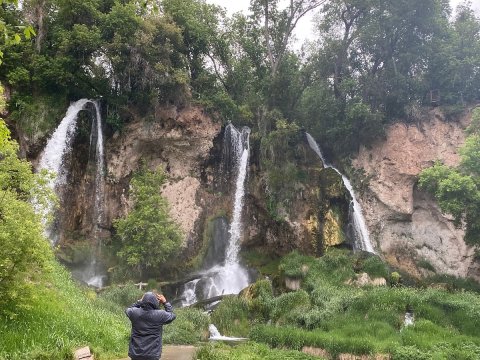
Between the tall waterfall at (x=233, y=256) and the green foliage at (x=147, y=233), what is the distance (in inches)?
93.2

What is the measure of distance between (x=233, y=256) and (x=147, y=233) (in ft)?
20.6

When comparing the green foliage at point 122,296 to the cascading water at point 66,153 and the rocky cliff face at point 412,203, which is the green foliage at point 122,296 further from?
the rocky cliff face at point 412,203

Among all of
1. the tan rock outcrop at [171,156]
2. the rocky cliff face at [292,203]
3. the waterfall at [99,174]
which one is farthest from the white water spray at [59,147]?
the rocky cliff face at [292,203]

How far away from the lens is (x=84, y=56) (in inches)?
1000

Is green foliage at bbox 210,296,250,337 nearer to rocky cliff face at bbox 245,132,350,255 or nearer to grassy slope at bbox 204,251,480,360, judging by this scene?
grassy slope at bbox 204,251,480,360

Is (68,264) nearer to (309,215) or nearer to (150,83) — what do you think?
(150,83)

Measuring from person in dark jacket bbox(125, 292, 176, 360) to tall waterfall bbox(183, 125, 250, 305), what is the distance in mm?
14620

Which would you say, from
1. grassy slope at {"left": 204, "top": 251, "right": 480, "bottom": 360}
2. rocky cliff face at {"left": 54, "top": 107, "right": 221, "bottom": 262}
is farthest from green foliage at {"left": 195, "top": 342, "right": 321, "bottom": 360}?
rocky cliff face at {"left": 54, "top": 107, "right": 221, "bottom": 262}

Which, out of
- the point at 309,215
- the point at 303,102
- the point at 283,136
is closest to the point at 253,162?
the point at 283,136

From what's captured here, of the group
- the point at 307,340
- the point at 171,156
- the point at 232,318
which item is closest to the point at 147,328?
the point at 307,340

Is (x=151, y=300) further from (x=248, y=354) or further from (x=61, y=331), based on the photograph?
(x=248, y=354)

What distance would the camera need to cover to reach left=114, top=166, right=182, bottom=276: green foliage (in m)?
20.1

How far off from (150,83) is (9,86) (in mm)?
7915

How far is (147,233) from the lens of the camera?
802 inches
